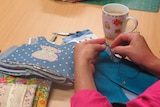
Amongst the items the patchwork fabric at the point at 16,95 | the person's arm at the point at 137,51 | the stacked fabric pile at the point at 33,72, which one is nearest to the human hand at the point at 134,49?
the person's arm at the point at 137,51

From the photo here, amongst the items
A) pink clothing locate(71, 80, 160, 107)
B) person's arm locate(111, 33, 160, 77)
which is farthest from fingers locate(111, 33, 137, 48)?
pink clothing locate(71, 80, 160, 107)

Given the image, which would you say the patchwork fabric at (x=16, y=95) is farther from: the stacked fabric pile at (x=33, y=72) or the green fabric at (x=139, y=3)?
the green fabric at (x=139, y=3)

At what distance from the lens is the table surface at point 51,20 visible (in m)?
0.98

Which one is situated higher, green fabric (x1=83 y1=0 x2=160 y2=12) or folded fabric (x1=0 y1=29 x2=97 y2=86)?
green fabric (x1=83 y1=0 x2=160 y2=12)

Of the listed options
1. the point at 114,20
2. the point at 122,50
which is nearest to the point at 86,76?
the point at 122,50

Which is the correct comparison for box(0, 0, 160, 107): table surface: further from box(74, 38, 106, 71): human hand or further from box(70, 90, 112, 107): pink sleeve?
box(70, 90, 112, 107): pink sleeve

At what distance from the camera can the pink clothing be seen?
622 mm

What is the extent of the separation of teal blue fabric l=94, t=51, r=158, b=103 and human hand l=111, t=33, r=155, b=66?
21mm

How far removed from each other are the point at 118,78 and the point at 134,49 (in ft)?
0.40

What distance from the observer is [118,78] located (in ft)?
2.52

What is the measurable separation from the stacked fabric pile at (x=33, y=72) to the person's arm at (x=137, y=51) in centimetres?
15

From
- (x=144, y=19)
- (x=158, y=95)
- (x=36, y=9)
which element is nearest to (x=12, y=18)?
(x=36, y=9)

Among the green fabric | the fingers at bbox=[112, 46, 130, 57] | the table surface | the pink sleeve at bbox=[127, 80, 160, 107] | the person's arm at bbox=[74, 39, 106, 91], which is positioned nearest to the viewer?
the pink sleeve at bbox=[127, 80, 160, 107]

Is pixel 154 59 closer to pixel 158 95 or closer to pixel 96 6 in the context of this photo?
pixel 158 95
